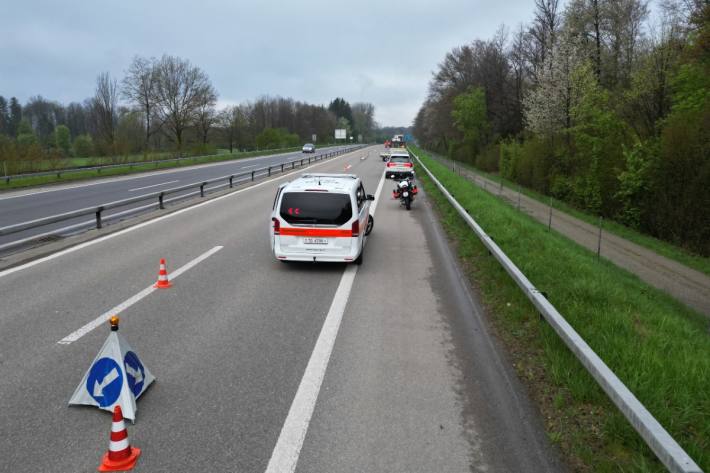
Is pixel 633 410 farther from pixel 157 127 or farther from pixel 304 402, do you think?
pixel 157 127

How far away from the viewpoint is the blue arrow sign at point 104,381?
4.18 m

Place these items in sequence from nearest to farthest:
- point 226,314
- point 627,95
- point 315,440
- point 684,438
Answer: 1. point 684,438
2. point 315,440
3. point 226,314
4. point 627,95

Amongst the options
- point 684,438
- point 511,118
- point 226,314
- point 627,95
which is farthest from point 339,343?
point 511,118

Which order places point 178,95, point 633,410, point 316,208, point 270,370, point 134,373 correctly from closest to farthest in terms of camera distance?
point 633,410 < point 134,373 < point 270,370 < point 316,208 < point 178,95

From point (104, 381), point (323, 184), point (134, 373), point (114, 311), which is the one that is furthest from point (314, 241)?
point (104, 381)

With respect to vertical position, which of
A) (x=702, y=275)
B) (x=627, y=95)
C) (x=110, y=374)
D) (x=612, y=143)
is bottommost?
(x=702, y=275)

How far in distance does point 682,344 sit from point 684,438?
223cm

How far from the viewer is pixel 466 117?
55781 mm

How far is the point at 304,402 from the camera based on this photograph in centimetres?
448

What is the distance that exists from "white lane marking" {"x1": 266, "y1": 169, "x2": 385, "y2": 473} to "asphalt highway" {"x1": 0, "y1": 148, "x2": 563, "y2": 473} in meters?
0.02

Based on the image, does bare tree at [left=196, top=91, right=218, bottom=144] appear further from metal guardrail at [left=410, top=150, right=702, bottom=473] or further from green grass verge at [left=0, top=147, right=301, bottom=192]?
metal guardrail at [left=410, top=150, right=702, bottom=473]

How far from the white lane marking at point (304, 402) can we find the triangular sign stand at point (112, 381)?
129 cm

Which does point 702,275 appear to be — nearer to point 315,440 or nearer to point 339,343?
point 339,343

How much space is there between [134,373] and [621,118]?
1080 inches
